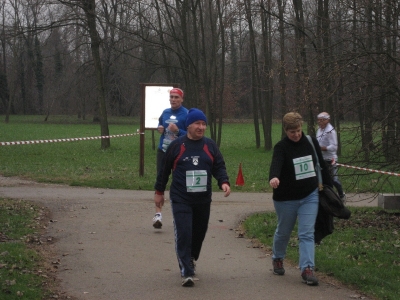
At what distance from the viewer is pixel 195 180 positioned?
6934 millimetres

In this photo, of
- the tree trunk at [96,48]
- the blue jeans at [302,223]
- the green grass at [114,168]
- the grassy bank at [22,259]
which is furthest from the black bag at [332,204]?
the tree trunk at [96,48]

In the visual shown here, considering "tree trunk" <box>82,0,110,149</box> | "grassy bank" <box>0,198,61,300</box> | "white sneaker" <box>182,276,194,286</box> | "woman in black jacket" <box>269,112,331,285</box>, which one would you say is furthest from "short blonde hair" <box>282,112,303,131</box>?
"tree trunk" <box>82,0,110,149</box>

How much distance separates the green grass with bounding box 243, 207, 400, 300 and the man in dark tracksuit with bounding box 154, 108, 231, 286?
155 centimetres

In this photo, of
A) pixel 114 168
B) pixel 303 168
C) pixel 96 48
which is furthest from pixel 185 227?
pixel 96 48

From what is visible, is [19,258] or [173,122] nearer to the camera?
[19,258]

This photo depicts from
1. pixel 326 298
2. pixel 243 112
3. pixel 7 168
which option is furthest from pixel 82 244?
pixel 243 112

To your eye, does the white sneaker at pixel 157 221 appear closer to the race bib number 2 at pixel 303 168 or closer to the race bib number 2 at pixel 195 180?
the race bib number 2 at pixel 195 180

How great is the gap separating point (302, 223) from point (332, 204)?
37 cm

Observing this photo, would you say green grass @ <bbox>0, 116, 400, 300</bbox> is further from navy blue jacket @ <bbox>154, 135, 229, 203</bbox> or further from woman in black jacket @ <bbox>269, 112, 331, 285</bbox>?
navy blue jacket @ <bbox>154, 135, 229, 203</bbox>

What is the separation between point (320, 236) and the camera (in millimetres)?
7270

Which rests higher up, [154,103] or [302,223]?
[154,103]

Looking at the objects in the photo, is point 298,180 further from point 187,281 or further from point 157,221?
point 157,221

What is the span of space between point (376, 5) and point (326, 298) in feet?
17.1

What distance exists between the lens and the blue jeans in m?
6.91
